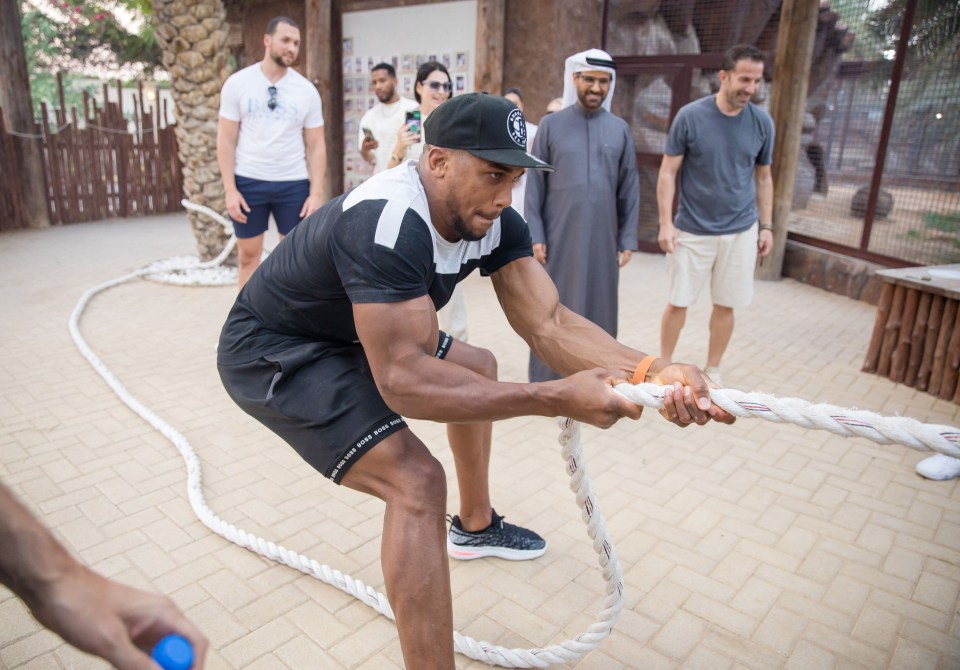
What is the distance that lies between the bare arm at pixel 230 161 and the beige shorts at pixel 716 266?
3.05 meters

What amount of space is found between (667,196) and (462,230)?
2.92 meters

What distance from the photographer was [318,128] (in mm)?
5355

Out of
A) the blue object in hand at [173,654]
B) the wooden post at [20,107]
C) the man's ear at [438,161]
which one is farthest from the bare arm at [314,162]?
the wooden post at [20,107]

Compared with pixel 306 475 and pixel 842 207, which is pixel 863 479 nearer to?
pixel 306 475

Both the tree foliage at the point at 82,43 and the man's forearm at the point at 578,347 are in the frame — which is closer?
the man's forearm at the point at 578,347

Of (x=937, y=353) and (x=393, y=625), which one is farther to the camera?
(x=937, y=353)

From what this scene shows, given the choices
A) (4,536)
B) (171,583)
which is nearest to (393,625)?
(171,583)

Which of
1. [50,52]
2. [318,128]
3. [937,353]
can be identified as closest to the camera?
[937,353]

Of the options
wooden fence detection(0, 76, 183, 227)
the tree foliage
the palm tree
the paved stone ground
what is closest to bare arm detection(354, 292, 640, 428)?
the paved stone ground

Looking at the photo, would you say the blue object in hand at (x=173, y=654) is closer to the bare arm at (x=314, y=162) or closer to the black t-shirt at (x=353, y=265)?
the black t-shirt at (x=353, y=265)

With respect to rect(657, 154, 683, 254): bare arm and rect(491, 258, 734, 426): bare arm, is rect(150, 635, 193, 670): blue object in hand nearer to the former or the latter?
rect(491, 258, 734, 426): bare arm

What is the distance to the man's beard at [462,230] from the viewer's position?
204 cm

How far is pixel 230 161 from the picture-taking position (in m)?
5.14

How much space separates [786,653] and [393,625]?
4.37ft
